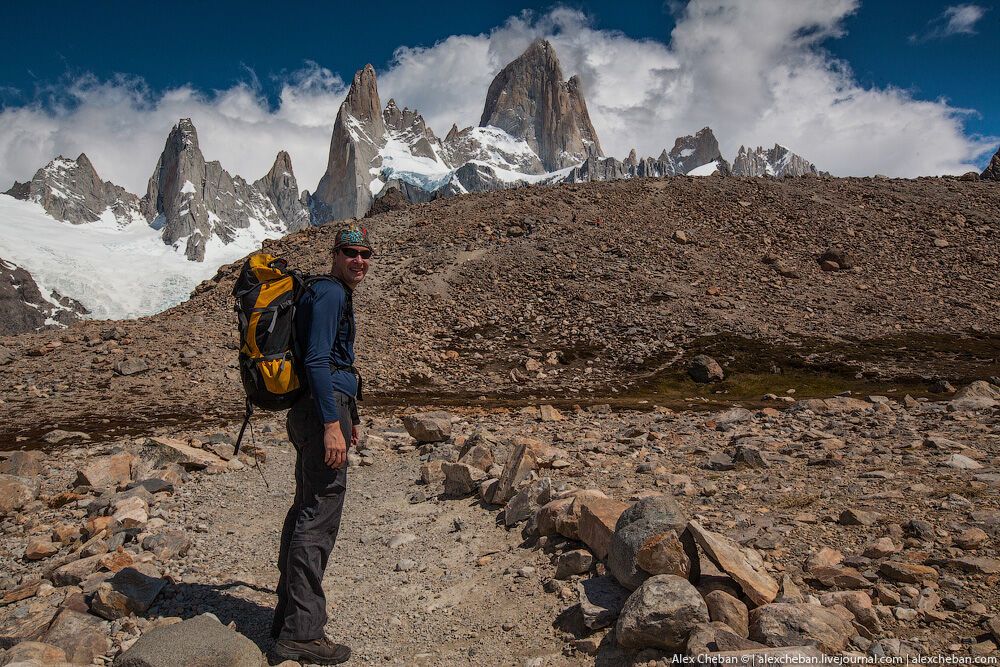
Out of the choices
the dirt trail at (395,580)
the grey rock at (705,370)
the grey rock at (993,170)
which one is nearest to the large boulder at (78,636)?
the dirt trail at (395,580)

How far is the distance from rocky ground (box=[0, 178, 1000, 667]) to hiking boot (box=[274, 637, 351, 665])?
0.77 feet

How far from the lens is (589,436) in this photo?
12625mm

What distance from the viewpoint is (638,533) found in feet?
17.4

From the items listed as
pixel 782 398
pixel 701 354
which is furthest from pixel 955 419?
pixel 701 354

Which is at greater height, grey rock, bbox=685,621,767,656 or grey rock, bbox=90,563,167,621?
grey rock, bbox=685,621,767,656

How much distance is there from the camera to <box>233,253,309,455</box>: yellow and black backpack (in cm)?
502

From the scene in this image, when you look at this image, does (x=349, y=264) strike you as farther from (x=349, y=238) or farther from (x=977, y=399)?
(x=977, y=399)

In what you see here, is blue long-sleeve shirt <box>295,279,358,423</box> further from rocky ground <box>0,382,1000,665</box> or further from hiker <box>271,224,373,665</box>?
rocky ground <box>0,382,1000,665</box>

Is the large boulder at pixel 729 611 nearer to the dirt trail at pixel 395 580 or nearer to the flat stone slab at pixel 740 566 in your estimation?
the flat stone slab at pixel 740 566

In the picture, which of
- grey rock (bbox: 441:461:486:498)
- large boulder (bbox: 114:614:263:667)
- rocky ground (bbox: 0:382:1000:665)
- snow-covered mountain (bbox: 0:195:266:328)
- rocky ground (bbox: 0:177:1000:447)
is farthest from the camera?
snow-covered mountain (bbox: 0:195:266:328)

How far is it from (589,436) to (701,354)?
14.0 m

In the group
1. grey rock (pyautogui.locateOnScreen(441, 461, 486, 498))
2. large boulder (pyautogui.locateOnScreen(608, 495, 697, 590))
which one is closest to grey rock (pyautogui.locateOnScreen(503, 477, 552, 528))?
grey rock (pyautogui.locateOnScreen(441, 461, 486, 498))

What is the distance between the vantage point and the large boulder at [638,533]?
5.10m

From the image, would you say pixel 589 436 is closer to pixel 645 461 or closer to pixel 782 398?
pixel 645 461
